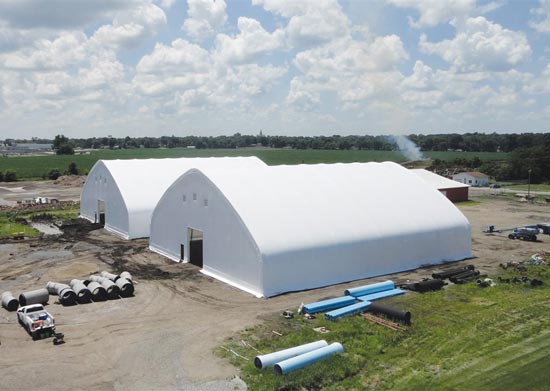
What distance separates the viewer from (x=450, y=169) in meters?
91.1

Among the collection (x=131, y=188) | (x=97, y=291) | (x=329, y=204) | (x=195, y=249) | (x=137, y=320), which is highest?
(x=329, y=204)

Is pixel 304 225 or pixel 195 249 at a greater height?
pixel 304 225

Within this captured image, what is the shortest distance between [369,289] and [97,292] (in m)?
12.0

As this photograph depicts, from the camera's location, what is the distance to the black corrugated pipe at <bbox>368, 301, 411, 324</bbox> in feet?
64.7

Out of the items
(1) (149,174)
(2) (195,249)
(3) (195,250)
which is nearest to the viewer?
(3) (195,250)

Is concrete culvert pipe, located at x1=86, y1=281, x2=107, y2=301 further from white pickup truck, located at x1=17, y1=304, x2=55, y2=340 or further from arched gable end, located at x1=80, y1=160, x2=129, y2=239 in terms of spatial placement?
arched gable end, located at x1=80, y1=160, x2=129, y2=239

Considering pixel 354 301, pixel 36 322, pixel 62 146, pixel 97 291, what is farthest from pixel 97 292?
pixel 62 146

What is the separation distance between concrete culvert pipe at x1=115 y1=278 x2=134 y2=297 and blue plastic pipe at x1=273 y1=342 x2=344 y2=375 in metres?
10.3

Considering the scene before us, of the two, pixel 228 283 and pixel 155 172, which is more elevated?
pixel 155 172

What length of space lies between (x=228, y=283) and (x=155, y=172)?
20435 mm

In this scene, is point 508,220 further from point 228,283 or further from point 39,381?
point 39,381

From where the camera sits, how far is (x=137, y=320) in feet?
66.5

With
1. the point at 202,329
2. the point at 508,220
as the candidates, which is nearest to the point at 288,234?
the point at 202,329

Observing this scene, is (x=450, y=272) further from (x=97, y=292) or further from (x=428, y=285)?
(x=97, y=292)
